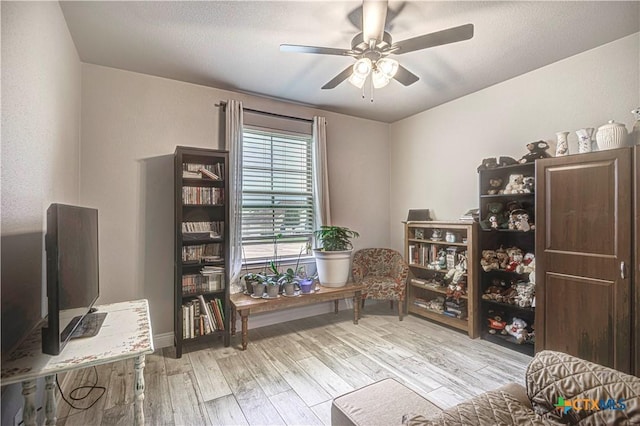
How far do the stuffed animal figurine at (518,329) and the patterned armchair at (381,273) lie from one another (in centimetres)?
112

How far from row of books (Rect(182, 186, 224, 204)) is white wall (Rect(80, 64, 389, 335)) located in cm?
31

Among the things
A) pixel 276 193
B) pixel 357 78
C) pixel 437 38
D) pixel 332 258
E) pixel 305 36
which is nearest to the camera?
pixel 437 38

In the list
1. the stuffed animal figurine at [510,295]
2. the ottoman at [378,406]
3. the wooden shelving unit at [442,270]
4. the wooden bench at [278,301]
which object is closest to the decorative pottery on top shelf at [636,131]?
the wooden shelving unit at [442,270]

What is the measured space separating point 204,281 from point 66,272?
1.60m

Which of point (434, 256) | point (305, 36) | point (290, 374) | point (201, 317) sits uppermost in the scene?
point (305, 36)

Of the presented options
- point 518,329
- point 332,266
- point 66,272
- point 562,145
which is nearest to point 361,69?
point 562,145

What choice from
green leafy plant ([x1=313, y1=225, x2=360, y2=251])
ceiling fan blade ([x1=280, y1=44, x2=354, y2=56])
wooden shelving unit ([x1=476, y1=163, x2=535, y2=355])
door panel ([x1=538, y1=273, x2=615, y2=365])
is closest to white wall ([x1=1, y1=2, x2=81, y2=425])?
ceiling fan blade ([x1=280, y1=44, x2=354, y2=56])

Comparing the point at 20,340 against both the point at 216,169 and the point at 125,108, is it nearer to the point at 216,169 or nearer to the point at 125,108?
the point at 216,169

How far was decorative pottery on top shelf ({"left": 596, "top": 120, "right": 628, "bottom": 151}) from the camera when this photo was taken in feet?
6.98

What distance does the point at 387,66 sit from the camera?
6.48ft

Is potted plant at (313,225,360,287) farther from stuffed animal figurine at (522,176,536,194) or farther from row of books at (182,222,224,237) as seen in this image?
stuffed animal figurine at (522,176,536,194)

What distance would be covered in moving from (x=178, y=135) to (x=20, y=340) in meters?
2.19

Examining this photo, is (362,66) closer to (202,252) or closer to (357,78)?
(357,78)

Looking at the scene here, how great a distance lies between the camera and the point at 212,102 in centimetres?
320
